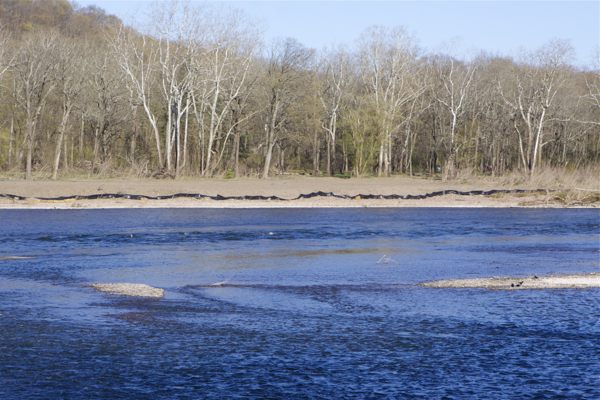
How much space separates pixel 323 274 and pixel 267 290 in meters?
2.27

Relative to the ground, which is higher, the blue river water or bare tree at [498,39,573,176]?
Result: bare tree at [498,39,573,176]

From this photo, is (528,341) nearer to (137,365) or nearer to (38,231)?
(137,365)

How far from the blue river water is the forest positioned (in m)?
29.6

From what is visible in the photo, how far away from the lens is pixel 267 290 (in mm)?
12094

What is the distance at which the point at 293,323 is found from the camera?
948 cm

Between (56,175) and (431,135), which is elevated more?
(431,135)

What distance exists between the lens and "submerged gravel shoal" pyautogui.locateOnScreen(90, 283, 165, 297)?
452 inches

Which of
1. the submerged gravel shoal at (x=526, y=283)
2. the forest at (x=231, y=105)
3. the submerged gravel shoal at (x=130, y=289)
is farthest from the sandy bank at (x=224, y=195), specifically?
the submerged gravel shoal at (x=526, y=283)

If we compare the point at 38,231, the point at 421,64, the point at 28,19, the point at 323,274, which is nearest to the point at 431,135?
the point at 421,64

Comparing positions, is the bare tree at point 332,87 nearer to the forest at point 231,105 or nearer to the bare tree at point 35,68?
the forest at point 231,105

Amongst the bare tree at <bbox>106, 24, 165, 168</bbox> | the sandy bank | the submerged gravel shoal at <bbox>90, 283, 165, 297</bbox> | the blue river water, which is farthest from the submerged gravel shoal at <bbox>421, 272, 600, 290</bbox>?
the bare tree at <bbox>106, 24, 165, 168</bbox>

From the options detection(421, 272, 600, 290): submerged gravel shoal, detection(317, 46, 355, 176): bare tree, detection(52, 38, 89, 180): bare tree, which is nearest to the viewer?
detection(421, 272, 600, 290): submerged gravel shoal

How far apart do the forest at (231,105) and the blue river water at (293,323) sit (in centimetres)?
2963

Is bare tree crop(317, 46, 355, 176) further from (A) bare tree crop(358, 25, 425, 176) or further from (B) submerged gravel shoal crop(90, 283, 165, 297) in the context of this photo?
(B) submerged gravel shoal crop(90, 283, 165, 297)
